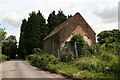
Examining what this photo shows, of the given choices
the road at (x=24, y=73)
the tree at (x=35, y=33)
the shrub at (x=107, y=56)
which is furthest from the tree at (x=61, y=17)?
the shrub at (x=107, y=56)

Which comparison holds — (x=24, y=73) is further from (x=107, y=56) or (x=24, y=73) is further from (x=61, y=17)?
(x=61, y=17)

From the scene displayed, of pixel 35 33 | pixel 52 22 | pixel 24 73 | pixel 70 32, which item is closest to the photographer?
pixel 24 73

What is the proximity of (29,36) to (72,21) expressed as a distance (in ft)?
84.3

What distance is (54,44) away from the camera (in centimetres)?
3872

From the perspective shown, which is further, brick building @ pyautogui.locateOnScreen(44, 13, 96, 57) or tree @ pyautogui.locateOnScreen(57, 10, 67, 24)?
tree @ pyautogui.locateOnScreen(57, 10, 67, 24)

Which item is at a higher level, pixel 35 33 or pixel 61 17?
pixel 61 17

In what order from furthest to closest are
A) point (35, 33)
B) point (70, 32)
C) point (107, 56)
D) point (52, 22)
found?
point (52, 22) < point (35, 33) < point (70, 32) < point (107, 56)

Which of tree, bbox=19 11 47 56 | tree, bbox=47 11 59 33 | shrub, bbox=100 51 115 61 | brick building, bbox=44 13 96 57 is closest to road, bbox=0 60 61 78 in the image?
shrub, bbox=100 51 115 61

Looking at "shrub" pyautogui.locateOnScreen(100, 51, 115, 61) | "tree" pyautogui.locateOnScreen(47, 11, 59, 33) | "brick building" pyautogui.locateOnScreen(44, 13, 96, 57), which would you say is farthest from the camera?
"tree" pyautogui.locateOnScreen(47, 11, 59, 33)

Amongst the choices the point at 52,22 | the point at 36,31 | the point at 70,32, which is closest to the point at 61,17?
the point at 52,22

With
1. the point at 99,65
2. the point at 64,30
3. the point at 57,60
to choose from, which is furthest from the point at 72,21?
the point at 99,65

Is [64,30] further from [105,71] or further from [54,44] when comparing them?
[105,71]

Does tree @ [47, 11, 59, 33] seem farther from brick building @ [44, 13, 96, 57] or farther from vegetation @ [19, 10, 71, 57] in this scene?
brick building @ [44, 13, 96, 57]

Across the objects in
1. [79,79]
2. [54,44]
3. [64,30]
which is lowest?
[79,79]
